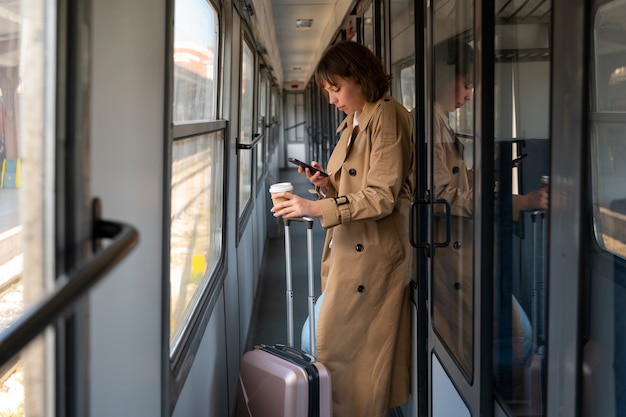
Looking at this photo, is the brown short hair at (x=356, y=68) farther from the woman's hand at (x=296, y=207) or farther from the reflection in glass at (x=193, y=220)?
the reflection in glass at (x=193, y=220)

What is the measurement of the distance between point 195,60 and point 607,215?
1831mm

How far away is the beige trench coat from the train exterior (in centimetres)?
9

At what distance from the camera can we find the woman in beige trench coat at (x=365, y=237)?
8.66 feet

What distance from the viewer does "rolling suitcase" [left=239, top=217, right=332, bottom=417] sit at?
106 inches

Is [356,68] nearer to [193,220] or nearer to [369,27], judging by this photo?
[193,220]

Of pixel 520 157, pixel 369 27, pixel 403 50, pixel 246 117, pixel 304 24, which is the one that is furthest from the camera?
pixel 304 24

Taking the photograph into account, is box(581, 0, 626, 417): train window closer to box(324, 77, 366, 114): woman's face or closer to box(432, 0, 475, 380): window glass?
box(432, 0, 475, 380): window glass

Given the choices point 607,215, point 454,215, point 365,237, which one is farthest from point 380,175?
point 607,215

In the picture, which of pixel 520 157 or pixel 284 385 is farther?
pixel 284 385

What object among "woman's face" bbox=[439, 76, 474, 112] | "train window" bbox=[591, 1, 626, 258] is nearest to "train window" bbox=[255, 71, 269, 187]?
"woman's face" bbox=[439, 76, 474, 112]

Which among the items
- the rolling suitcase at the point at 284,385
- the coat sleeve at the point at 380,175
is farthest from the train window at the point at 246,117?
the coat sleeve at the point at 380,175

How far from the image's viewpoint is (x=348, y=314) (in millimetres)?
2842

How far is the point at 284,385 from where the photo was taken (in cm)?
271

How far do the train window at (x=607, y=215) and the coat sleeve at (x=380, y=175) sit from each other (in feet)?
4.43
